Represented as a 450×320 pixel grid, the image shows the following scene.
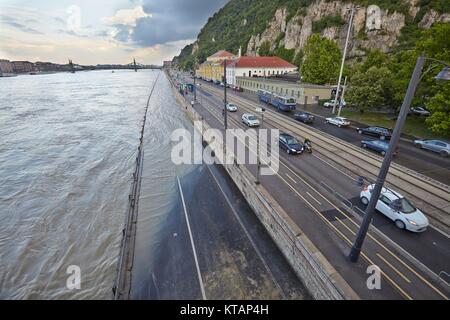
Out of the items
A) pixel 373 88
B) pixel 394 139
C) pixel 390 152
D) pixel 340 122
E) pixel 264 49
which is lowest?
pixel 340 122

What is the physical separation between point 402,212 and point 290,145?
12077mm

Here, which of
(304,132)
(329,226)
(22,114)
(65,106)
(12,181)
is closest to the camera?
(329,226)

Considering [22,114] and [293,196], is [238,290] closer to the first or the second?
[293,196]

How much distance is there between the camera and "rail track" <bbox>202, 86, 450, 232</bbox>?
14975mm

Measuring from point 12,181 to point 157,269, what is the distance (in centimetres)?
2275

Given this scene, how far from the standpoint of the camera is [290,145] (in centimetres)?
2373

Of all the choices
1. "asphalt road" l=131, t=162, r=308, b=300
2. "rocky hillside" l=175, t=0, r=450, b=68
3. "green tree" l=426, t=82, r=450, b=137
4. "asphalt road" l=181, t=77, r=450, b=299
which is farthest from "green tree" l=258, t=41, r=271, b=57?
"asphalt road" l=131, t=162, r=308, b=300

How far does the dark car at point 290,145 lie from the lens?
23147mm

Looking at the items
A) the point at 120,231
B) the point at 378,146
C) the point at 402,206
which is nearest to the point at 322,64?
the point at 378,146

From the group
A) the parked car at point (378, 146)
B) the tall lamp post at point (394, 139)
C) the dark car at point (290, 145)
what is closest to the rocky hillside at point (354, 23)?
the parked car at point (378, 146)

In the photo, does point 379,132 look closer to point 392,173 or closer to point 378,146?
point 378,146

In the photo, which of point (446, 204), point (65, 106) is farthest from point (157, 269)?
point (65, 106)

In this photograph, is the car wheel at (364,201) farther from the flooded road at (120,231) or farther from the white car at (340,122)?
the white car at (340,122)

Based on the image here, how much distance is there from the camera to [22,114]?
190ft
